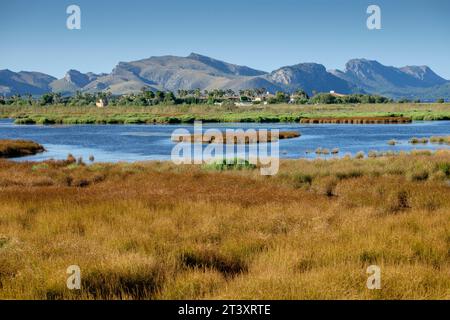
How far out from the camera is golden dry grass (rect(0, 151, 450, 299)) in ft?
23.3

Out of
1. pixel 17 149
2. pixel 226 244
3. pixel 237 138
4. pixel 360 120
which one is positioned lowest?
pixel 17 149

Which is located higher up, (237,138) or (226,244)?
(226,244)

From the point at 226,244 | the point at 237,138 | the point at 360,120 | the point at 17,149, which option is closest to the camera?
the point at 226,244

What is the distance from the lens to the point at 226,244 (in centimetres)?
984

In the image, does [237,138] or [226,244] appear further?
[237,138]

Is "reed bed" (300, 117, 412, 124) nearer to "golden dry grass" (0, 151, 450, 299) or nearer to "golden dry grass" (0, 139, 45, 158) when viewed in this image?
"golden dry grass" (0, 139, 45, 158)

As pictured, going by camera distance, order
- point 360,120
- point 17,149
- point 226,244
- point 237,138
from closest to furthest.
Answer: point 226,244
point 17,149
point 237,138
point 360,120

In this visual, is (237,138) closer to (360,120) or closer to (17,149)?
(17,149)

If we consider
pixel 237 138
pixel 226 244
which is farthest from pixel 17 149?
pixel 226 244

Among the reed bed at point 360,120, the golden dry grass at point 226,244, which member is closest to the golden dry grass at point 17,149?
the golden dry grass at point 226,244

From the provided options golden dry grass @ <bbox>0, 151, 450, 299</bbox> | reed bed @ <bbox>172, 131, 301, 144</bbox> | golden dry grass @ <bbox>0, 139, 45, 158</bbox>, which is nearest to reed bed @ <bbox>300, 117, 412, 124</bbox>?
reed bed @ <bbox>172, 131, 301, 144</bbox>

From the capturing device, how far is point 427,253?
361 inches

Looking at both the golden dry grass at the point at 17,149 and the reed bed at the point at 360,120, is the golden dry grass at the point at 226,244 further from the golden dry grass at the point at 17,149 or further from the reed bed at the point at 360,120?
the reed bed at the point at 360,120

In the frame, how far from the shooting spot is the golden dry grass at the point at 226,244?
23.3ft
